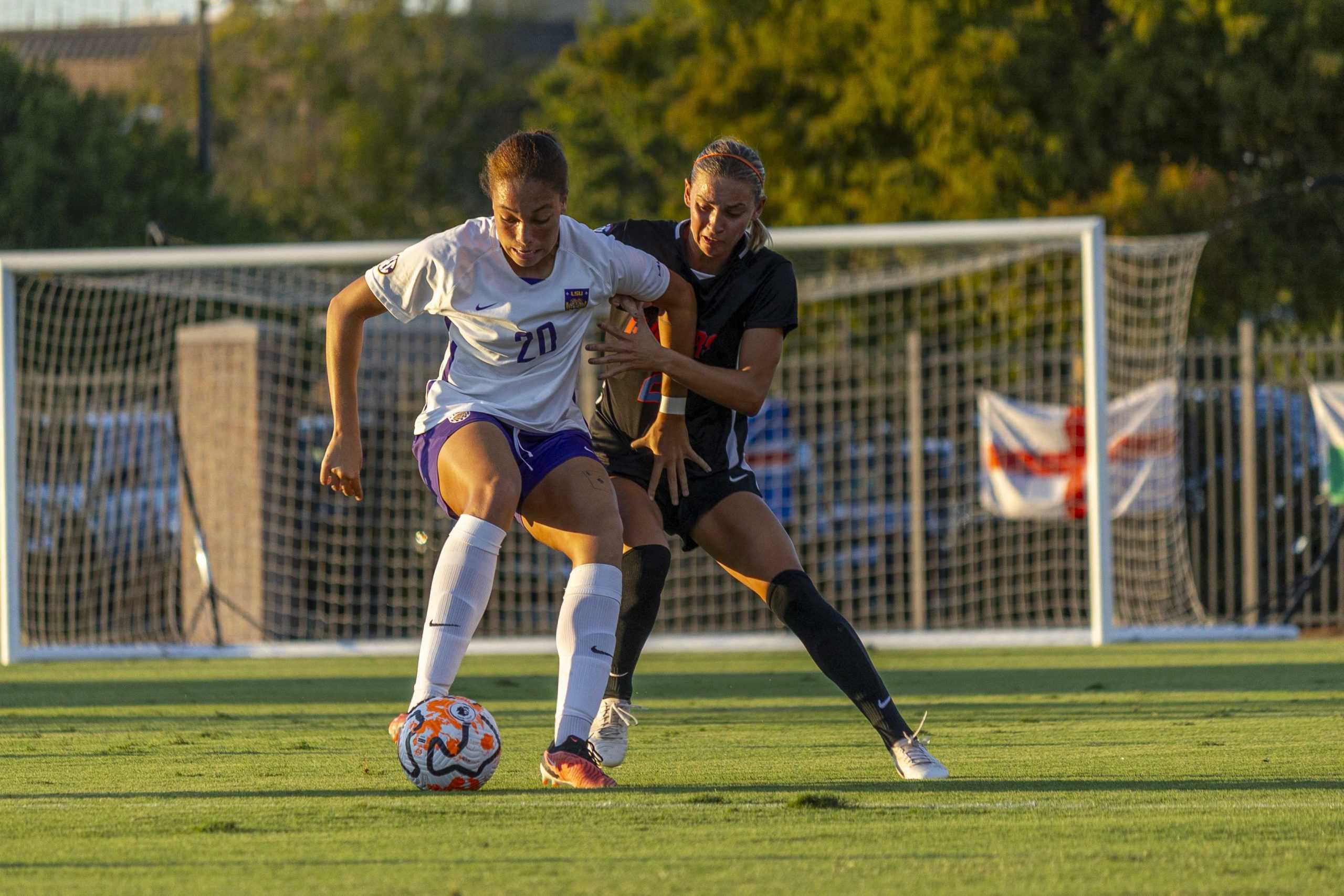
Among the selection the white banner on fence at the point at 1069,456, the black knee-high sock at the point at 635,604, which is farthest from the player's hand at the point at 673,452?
the white banner on fence at the point at 1069,456

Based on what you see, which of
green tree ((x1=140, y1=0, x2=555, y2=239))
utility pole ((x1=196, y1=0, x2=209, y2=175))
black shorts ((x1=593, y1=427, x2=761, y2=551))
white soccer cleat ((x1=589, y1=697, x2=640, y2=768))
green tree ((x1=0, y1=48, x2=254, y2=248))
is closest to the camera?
white soccer cleat ((x1=589, y1=697, x2=640, y2=768))

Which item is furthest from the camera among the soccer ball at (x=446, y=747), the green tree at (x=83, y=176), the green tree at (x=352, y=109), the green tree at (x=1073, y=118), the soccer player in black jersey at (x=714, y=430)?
the green tree at (x=352, y=109)

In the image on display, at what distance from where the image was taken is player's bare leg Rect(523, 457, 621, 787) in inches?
189

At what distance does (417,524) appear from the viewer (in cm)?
1495

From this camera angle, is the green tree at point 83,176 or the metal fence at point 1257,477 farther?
the green tree at point 83,176

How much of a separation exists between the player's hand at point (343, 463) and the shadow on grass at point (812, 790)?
33.0 inches

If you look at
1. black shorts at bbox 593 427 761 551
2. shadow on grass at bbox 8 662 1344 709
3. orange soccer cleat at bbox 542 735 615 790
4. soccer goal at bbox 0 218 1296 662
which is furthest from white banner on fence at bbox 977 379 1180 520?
orange soccer cleat at bbox 542 735 615 790

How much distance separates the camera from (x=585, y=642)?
4918 millimetres

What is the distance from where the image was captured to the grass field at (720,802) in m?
3.51

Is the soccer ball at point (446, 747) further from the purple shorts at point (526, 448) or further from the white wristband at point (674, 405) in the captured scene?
the white wristband at point (674, 405)

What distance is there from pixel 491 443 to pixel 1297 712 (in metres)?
3.65

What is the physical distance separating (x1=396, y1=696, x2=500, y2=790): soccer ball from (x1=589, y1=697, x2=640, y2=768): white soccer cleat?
544 mm

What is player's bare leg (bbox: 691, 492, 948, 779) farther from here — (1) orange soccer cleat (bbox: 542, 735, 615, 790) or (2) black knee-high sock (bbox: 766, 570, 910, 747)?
(1) orange soccer cleat (bbox: 542, 735, 615, 790)

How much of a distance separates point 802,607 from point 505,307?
1.18 metres
